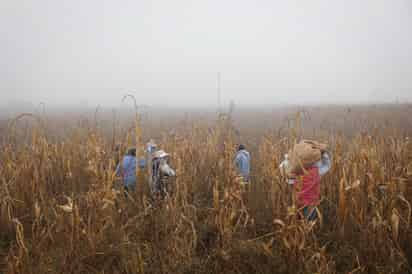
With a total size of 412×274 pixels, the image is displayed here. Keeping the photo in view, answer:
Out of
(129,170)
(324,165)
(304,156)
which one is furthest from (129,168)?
(324,165)

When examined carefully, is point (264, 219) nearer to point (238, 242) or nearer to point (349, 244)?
point (238, 242)

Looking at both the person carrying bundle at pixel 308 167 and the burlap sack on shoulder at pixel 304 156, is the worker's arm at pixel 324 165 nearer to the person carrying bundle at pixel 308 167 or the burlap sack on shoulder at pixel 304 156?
the person carrying bundle at pixel 308 167

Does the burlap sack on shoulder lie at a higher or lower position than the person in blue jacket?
higher

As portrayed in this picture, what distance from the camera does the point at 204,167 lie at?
3.85 meters

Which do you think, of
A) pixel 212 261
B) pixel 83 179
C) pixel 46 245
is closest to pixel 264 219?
pixel 212 261

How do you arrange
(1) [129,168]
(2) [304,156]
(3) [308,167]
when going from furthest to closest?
1. (1) [129,168]
2. (3) [308,167]
3. (2) [304,156]

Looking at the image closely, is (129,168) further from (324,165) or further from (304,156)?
(324,165)

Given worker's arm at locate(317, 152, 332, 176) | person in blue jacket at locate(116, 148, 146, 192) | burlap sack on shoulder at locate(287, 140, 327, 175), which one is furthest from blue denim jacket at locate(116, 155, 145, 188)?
worker's arm at locate(317, 152, 332, 176)

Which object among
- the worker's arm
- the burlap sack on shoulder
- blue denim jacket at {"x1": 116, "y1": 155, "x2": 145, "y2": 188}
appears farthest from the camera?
blue denim jacket at {"x1": 116, "y1": 155, "x2": 145, "y2": 188}

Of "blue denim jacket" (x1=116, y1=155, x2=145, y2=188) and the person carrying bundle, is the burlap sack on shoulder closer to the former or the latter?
the person carrying bundle

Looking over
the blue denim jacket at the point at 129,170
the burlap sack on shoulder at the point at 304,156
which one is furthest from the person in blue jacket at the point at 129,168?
the burlap sack on shoulder at the point at 304,156

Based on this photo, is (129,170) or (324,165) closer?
(324,165)

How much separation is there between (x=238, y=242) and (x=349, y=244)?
3.83 ft

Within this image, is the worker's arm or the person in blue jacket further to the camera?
the person in blue jacket
